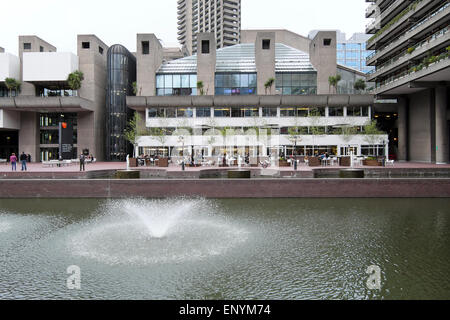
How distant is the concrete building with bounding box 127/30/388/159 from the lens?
132 feet

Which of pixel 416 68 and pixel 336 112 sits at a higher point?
pixel 416 68

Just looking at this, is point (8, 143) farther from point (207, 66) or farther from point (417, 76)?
point (417, 76)

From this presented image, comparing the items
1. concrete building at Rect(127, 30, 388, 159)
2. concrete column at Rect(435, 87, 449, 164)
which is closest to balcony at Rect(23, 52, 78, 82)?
concrete building at Rect(127, 30, 388, 159)

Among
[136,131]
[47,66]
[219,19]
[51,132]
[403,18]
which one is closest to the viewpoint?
[403,18]

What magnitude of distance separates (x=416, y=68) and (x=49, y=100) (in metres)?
46.2

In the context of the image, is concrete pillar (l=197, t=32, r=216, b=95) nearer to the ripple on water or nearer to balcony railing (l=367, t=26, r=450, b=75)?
balcony railing (l=367, t=26, r=450, b=75)

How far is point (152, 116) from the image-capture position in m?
43.2

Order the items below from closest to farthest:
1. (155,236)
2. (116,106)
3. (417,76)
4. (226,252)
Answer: (226,252) → (155,236) → (417,76) → (116,106)

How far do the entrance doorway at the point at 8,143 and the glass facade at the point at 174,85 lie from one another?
25.5 metres

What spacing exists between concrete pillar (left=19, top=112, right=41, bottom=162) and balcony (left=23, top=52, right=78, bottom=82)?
5.98 meters

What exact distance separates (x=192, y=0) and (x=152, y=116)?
282 ft

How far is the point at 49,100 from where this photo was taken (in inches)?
1634

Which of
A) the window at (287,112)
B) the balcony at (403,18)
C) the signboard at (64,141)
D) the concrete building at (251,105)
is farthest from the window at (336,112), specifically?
the signboard at (64,141)

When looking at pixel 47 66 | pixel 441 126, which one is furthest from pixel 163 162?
pixel 441 126
